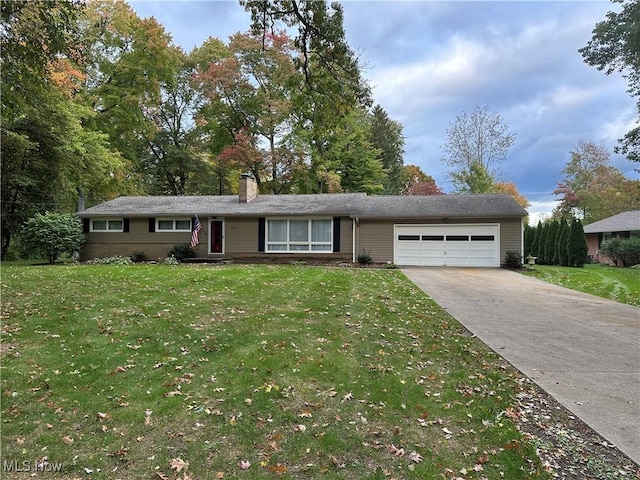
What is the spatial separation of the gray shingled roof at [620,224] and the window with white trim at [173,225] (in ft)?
79.9

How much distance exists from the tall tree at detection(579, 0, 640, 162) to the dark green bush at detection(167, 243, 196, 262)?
729 inches

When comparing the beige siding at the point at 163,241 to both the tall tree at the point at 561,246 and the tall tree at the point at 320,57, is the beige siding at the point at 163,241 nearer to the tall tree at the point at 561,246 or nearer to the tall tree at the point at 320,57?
the tall tree at the point at 320,57

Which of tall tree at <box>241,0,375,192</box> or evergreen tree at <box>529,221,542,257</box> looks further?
evergreen tree at <box>529,221,542,257</box>

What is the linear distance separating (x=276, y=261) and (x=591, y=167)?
3511 centimetres

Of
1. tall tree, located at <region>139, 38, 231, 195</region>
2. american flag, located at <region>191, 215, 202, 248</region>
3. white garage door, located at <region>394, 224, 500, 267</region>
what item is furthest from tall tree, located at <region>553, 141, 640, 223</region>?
american flag, located at <region>191, 215, 202, 248</region>

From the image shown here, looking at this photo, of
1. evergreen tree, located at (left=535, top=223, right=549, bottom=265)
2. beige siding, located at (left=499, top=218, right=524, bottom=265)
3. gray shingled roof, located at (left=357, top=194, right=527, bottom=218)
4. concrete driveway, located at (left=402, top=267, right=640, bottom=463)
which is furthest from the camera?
evergreen tree, located at (left=535, top=223, right=549, bottom=265)

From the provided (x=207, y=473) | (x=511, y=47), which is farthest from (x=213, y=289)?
(x=511, y=47)

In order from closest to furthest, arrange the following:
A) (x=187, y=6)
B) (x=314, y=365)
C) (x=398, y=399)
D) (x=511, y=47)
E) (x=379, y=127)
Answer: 1. (x=398, y=399)
2. (x=314, y=365)
3. (x=187, y=6)
4. (x=511, y=47)
5. (x=379, y=127)

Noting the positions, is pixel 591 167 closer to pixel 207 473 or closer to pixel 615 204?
pixel 615 204

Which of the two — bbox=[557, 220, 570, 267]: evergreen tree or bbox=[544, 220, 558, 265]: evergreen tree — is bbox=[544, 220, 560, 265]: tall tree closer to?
bbox=[544, 220, 558, 265]: evergreen tree

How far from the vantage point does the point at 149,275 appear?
35.1ft

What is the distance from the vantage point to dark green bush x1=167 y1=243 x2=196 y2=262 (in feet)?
56.1

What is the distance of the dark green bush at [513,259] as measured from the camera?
51.3ft

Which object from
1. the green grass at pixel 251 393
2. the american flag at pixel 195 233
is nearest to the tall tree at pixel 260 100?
the american flag at pixel 195 233
